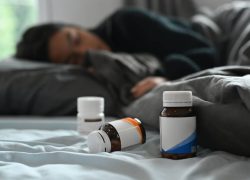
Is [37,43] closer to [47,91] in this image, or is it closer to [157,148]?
[47,91]

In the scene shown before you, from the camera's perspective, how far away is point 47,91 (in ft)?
3.72

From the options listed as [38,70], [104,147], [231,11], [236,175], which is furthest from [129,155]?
[231,11]

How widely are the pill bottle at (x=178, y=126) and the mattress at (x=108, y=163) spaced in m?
0.02

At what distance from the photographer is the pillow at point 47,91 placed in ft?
3.69

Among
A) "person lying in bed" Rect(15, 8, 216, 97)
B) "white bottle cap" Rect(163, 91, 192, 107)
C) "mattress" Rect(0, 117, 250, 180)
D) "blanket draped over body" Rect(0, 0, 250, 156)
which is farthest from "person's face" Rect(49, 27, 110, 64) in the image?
"white bottle cap" Rect(163, 91, 192, 107)

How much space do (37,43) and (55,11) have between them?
27.4 inches

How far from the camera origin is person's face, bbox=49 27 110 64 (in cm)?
143

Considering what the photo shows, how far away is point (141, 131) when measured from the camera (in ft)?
2.20

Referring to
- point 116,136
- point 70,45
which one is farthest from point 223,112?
point 70,45

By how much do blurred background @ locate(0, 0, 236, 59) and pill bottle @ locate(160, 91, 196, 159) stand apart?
1.40m

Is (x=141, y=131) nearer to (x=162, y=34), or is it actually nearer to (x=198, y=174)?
(x=198, y=174)

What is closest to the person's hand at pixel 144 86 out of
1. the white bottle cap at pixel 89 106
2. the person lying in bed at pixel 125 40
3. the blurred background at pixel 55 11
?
the person lying in bed at pixel 125 40

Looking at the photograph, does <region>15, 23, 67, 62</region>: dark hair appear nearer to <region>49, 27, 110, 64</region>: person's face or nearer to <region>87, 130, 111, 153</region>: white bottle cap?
<region>49, 27, 110, 64</region>: person's face

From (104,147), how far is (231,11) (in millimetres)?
1050
